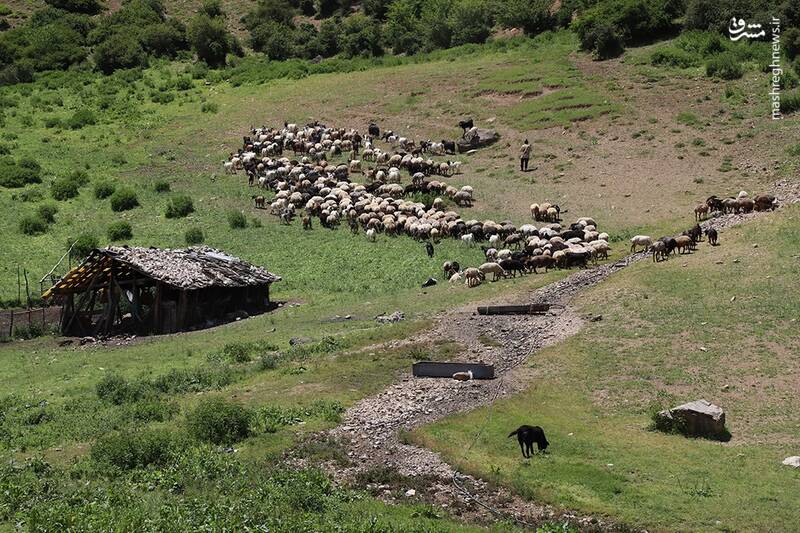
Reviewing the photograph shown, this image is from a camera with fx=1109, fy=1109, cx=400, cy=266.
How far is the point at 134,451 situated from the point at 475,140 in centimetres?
3823

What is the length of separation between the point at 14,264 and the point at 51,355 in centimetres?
1119

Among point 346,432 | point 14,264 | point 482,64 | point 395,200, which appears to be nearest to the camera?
point 346,432

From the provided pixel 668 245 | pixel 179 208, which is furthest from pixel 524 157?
pixel 668 245

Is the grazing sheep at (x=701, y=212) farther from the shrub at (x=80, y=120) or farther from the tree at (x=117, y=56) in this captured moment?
the tree at (x=117, y=56)

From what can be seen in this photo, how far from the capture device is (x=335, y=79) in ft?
235

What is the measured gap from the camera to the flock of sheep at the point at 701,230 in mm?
34031

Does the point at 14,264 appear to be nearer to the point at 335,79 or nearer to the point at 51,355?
the point at 51,355

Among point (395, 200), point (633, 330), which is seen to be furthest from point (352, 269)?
point (633, 330)

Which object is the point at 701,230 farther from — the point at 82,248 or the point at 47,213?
the point at 47,213

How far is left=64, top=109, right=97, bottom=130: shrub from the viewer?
65875mm

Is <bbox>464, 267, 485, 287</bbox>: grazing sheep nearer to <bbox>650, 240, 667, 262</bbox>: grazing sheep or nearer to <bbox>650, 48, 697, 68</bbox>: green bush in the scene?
<bbox>650, 240, 667, 262</bbox>: grazing sheep

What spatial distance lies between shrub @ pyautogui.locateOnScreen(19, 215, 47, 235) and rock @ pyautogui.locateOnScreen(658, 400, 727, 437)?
33240mm

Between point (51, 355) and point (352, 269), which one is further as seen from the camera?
point (352, 269)

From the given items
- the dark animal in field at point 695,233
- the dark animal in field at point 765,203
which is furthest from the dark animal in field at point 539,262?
the dark animal in field at point 765,203
